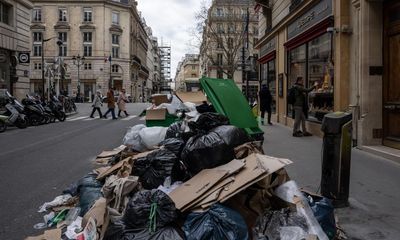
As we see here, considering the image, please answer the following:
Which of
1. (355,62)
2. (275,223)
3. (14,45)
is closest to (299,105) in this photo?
(355,62)

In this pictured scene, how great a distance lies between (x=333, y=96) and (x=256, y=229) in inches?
363

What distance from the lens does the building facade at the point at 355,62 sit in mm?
9961

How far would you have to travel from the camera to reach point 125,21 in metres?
84.6

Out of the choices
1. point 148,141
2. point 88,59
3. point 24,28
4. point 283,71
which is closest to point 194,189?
point 148,141

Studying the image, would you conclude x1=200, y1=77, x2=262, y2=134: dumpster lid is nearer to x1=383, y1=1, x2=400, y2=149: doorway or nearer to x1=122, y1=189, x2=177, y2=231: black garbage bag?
x1=383, y1=1, x2=400, y2=149: doorway

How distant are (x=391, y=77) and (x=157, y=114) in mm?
5243

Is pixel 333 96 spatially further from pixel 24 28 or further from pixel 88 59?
pixel 88 59

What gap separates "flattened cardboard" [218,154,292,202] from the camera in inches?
163

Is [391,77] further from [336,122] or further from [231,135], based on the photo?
[231,135]

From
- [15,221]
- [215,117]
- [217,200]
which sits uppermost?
[215,117]

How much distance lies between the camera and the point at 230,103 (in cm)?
938

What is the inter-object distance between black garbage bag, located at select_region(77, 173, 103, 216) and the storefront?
8590 mm

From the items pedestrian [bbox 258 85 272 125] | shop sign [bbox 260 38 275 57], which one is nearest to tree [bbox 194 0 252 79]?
shop sign [bbox 260 38 275 57]

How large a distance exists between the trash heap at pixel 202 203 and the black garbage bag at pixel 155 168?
0.04ft
